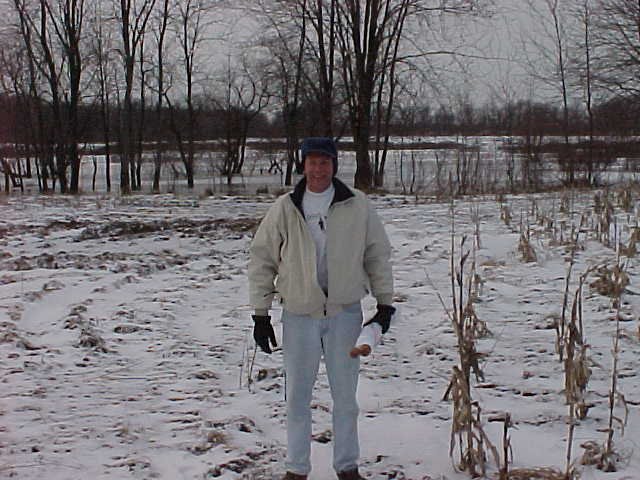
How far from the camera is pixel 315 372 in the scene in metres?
3.12

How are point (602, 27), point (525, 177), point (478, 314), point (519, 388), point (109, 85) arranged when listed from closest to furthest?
point (519, 388) → point (478, 314) → point (525, 177) → point (602, 27) → point (109, 85)

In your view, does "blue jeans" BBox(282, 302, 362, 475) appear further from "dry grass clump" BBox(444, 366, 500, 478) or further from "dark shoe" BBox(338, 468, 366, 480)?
"dry grass clump" BBox(444, 366, 500, 478)

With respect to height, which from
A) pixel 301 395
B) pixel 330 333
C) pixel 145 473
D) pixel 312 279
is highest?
pixel 312 279

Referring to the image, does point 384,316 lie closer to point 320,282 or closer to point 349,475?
point 320,282

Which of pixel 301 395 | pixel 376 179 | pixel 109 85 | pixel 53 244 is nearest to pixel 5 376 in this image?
pixel 301 395

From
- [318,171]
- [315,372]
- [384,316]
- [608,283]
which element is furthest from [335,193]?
[608,283]

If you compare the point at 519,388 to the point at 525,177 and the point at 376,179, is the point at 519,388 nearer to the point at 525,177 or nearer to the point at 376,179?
the point at 525,177

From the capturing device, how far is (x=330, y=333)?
308 centimetres

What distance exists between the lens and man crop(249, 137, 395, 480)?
3.03 m

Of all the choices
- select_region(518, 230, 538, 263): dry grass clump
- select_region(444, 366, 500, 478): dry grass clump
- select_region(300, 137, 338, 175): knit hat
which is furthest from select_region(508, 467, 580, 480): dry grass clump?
select_region(518, 230, 538, 263): dry grass clump

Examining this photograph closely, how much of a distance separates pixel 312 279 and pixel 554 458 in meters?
1.45

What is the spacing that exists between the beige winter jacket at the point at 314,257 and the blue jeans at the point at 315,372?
0.25 ft

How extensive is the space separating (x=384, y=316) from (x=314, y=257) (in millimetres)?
416

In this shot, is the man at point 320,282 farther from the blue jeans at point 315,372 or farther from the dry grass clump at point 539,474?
the dry grass clump at point 539,474
